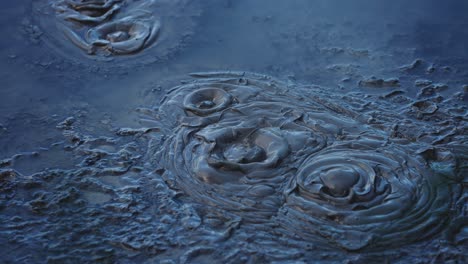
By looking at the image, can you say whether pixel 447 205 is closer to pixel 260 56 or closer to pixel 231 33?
pixel 260 56

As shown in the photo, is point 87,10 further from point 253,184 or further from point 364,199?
point 364,199

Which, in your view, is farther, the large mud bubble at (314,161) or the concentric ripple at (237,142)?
the concentric ripple at (237,142)

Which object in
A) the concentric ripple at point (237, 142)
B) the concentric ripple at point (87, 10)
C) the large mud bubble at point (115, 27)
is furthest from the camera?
the concentric ripple at point (87, 10)

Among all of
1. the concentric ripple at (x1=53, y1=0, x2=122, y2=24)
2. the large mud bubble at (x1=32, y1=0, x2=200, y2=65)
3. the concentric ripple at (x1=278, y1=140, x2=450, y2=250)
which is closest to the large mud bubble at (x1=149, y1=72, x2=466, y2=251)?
the concentric ripple at (x1=278, y1=140, x2=450, y2=250)

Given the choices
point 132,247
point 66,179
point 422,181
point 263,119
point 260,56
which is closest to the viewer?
point 132,247

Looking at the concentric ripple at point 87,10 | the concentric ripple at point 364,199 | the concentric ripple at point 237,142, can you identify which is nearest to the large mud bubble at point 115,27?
the concentric ripple at point 87,10

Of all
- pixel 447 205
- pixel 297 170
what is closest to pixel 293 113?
pixel 297 170

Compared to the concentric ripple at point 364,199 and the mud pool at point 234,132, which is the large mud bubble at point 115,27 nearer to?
the mud pool at point 234,132

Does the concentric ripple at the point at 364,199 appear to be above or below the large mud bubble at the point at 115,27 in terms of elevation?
below

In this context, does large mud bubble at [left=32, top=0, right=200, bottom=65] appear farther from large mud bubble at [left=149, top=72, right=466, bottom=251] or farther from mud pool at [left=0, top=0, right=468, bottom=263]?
large mud bubble at [left=149, top=72, right=466, bottom=251]
